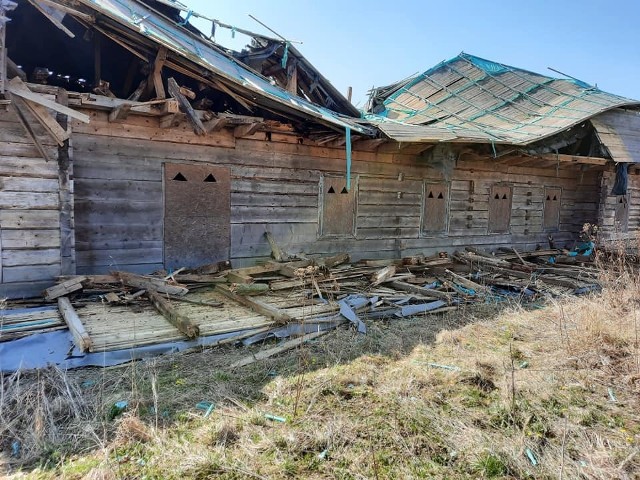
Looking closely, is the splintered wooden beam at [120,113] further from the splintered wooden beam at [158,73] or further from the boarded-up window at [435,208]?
the boarded-up window at [435,208]

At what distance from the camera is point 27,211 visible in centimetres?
629

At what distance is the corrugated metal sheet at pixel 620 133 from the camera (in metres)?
12.4

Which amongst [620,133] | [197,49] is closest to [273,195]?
[197,49]

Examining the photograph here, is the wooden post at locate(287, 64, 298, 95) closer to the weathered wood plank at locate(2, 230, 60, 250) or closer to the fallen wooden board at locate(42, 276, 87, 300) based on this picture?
the weathered wood plank at locate(2, 230, 60, 250)

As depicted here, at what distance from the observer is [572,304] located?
6746 millimetres

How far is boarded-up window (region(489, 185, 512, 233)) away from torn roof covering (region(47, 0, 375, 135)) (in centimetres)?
588

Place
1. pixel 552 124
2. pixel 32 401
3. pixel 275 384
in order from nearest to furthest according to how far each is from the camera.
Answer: pixel 32 401, pixel 275 384, pixel 552 124

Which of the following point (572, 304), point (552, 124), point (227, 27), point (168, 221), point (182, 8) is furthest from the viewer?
point (552, 124)

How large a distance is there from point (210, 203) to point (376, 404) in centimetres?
561

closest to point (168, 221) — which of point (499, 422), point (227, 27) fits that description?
point (227, 27)

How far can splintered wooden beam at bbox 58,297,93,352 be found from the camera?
171 inches

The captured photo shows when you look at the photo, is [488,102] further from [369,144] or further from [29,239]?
[29,239]

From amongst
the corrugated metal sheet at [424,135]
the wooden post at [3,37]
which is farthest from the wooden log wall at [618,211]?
the wooden post at [3,37]

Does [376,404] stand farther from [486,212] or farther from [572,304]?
[486,212]
